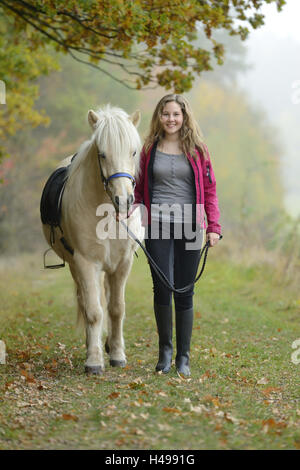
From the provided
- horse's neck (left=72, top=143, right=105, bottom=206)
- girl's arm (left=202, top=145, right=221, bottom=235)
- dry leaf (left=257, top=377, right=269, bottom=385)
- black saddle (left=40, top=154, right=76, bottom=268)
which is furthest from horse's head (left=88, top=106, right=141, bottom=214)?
dry leaf (left=257, top=377, right=269, bottom=385)

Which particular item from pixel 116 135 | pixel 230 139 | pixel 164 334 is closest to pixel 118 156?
pixel 116 135

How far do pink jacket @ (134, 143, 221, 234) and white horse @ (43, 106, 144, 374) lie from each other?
0.36ft

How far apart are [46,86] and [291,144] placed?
4639cm

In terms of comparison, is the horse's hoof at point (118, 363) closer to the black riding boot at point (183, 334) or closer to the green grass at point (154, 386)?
the green grass at point (154, 386)

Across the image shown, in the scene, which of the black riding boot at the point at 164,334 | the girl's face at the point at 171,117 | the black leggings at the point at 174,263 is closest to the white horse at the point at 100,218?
the girl's face at the point at 171,117

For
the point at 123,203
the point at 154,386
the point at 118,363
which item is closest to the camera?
the point at 123,203

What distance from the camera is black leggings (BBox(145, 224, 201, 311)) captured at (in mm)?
4586

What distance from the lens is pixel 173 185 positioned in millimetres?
4539

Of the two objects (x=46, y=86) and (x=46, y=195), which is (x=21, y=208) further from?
(x=46, y=195)

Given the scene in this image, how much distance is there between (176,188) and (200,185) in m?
0.19

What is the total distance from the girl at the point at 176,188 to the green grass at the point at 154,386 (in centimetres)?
60

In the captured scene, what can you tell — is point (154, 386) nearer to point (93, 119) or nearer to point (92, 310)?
point (92, 310)

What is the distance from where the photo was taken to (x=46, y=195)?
5.78m

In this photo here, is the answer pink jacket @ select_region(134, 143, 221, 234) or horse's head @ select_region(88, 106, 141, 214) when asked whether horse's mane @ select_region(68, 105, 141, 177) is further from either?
pink jacket @ select_region(134, 143, 221, 234)
